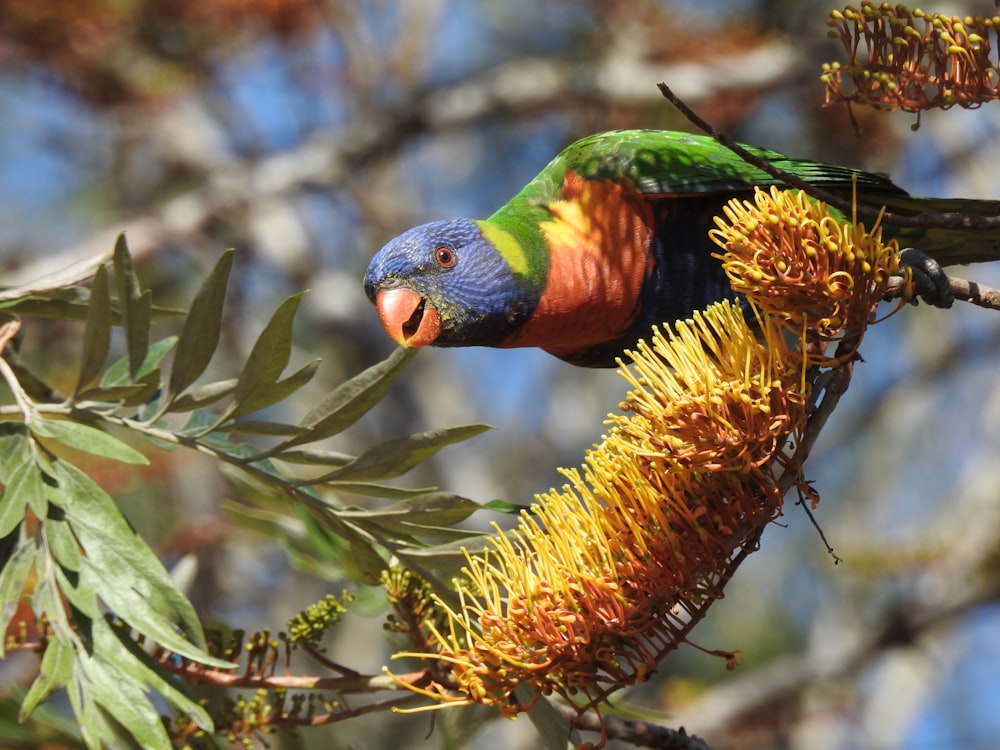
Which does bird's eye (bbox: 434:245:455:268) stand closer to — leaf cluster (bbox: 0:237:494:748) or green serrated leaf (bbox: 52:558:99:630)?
leaf cluster (bbox: 0:237:494:748)

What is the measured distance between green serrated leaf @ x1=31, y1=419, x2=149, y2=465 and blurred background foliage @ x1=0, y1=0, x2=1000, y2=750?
1.84 m

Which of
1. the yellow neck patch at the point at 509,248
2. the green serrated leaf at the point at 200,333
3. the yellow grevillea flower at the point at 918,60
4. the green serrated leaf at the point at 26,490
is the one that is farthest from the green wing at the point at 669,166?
the green serrated leaf at the point at 26,490

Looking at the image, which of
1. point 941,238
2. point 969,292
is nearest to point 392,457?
point 969,292

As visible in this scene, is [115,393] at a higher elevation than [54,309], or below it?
below

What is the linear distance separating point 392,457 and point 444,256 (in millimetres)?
484

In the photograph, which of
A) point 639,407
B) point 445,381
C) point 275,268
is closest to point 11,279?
point 275,268

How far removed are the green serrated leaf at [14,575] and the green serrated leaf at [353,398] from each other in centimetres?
30

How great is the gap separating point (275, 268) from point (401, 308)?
364cm

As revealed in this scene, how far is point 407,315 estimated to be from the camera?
62.2 inches

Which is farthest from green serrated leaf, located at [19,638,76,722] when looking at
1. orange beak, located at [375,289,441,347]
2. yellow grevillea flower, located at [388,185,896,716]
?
orange beak, located at [375,289,441,347]

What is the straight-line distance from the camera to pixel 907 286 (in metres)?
0.98

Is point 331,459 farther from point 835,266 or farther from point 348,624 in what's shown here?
point 348,624

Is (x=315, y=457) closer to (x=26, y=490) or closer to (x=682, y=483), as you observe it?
(x=26, y=490)

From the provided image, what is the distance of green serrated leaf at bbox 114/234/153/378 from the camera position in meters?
1.15
